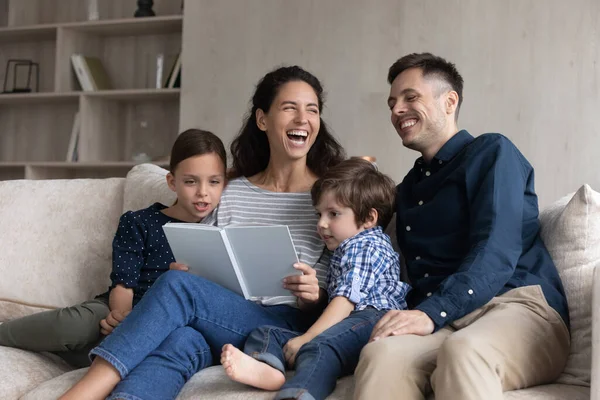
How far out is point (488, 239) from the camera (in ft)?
5.96

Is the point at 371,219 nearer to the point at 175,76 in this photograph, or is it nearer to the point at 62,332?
the point at 62,332

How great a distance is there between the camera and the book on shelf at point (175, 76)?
15.3 ft

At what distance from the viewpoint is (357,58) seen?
405 centimetres

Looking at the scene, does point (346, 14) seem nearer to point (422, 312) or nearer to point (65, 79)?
point (65, 79)

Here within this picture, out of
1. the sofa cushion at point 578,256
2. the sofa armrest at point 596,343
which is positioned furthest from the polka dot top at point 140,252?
the sofa armrest at point 596,343

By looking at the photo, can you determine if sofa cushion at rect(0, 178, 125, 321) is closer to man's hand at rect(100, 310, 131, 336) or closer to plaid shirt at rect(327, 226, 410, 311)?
man's hand at rect(100, 310, 131, 336)

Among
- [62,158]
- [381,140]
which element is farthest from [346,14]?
[62,158]

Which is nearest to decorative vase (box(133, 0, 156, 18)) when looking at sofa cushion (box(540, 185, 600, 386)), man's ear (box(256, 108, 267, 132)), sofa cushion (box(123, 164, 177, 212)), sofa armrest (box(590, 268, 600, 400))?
sofa cushion (box(123, 164, 177, 212))

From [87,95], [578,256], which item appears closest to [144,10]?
[87,95]

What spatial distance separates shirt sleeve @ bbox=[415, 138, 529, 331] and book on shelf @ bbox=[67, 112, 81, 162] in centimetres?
348

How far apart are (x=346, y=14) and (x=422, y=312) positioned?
104 inches

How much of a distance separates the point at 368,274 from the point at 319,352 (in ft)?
1.04

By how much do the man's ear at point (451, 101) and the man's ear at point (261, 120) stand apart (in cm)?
57

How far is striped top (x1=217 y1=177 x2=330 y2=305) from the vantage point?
2.15 metres
